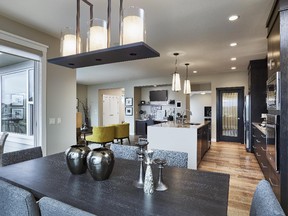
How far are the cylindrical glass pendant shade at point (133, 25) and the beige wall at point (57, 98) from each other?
239 cm

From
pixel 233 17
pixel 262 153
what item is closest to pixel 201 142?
pixel 262 153

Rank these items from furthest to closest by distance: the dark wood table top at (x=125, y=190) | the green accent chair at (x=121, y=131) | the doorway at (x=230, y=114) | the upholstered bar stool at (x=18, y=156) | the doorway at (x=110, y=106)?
the doorway at (x=110, y=106) < the doorway at (x=230, y=114) < the green accent chair at (x=121, y=131) < the upholstered bar stool at (x=18, y=156) < the dark wood table top at (x=125, y=190)

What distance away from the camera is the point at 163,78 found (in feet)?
26.6

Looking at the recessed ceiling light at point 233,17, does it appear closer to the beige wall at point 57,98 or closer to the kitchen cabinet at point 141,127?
the beige wall at point 57,98

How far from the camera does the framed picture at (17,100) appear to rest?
12.6 feet

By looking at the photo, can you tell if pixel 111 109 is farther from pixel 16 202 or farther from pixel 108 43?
pixel 16 202

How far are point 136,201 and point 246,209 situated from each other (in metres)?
2.04

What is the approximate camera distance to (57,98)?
137 inches

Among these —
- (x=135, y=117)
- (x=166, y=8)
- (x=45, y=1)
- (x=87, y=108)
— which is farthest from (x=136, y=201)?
(x=87, y=108)

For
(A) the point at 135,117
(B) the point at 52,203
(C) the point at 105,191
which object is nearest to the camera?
(B) the point at 52,203

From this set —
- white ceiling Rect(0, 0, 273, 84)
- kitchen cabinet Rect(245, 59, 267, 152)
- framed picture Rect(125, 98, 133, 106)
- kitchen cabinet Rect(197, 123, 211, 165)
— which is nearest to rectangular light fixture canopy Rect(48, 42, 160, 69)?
white ceiling Rect(0, 0, 273, 84)

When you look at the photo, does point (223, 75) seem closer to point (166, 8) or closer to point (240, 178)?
point (240, 178)

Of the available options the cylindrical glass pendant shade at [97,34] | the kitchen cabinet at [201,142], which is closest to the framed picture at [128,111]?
the kitchen cabinet at [201,142]

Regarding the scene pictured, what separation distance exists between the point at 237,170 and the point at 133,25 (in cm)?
374
